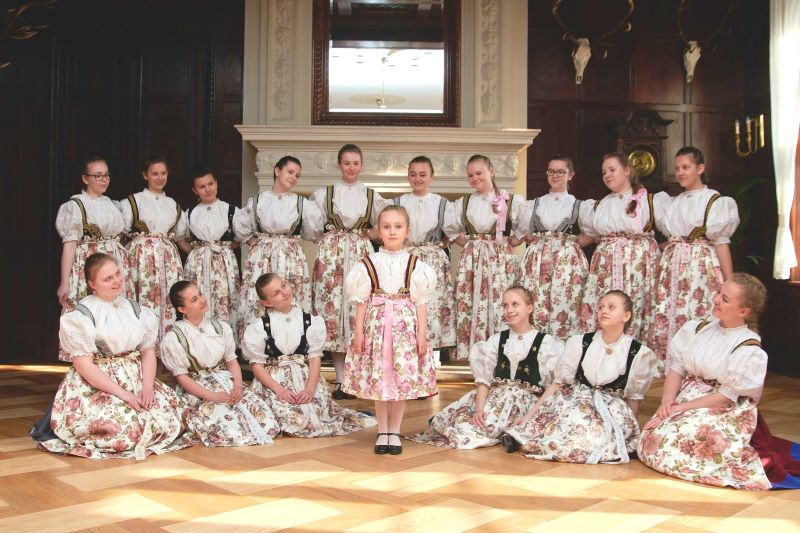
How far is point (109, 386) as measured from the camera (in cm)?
338

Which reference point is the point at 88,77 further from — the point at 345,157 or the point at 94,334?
the point at 94,334

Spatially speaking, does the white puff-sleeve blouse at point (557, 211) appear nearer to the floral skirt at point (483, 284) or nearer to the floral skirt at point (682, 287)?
the floral skirt at point (483, 284)

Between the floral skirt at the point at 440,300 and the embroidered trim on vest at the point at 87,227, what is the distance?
1.83 meters

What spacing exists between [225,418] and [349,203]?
1.68 meters

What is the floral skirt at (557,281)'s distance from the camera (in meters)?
4.63

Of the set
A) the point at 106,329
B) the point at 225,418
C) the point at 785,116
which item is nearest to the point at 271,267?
the point at 225,418

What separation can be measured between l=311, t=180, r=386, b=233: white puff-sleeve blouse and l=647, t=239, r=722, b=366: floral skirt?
1688mm

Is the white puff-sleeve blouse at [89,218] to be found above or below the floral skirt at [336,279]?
above

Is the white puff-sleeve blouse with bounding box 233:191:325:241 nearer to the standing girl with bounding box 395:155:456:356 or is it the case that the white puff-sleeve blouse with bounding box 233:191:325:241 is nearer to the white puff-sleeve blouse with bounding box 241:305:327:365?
the standing girl with bounding box 395:155:456:356

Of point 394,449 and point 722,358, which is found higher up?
point 722,358

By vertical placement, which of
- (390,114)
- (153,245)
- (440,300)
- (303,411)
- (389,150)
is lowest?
(303,411)

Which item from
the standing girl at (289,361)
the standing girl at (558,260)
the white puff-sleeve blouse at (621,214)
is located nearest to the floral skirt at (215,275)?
the standing girl at (289,361)

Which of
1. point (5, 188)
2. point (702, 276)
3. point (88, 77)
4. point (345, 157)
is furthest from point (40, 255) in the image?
point (702, 276)

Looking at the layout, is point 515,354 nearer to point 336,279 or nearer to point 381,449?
point 381,449
